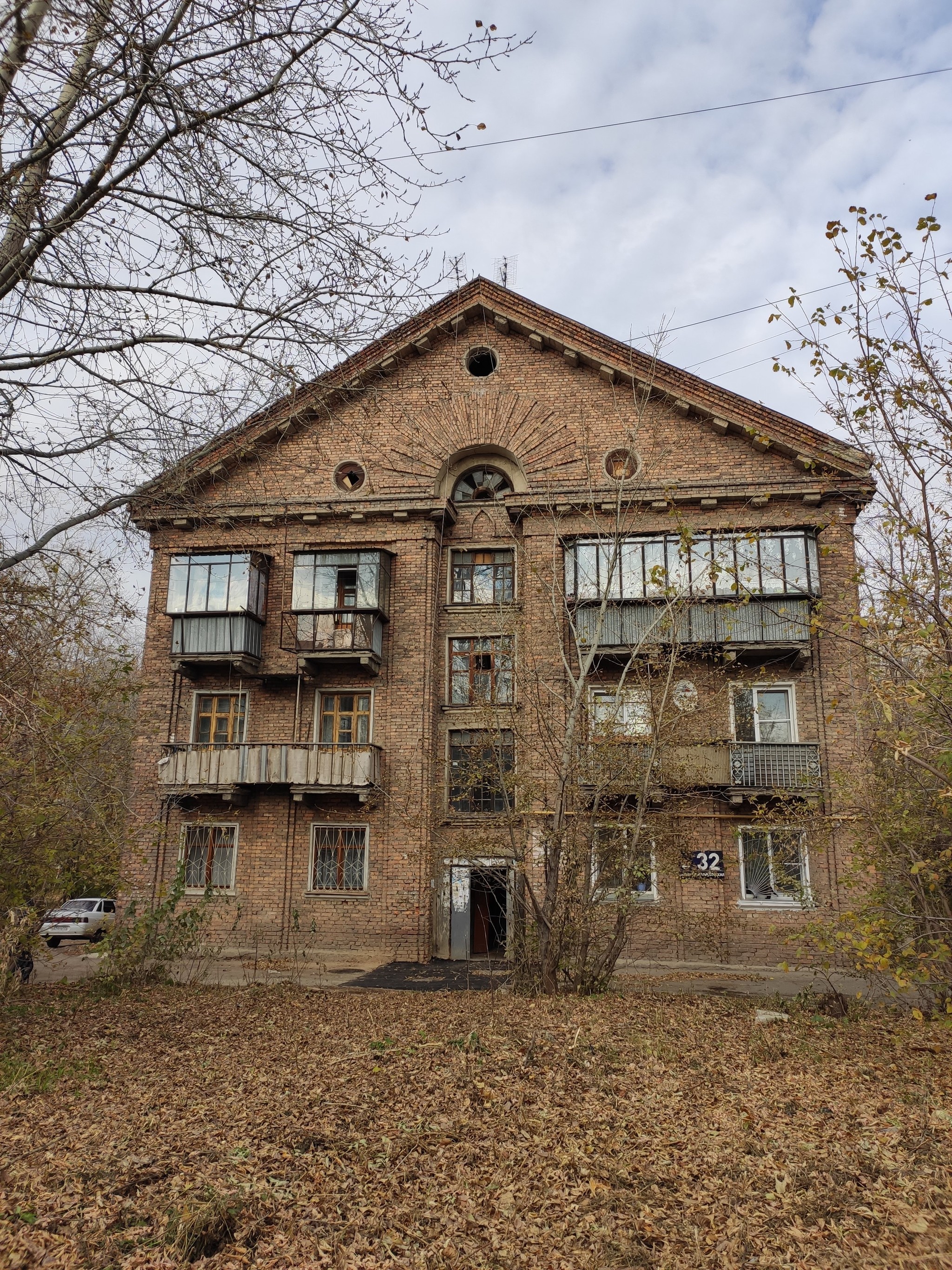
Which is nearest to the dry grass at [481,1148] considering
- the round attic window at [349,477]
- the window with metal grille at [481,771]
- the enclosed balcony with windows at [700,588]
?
the window with metal grille at [481,771]

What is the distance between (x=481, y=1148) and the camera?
6.07 m

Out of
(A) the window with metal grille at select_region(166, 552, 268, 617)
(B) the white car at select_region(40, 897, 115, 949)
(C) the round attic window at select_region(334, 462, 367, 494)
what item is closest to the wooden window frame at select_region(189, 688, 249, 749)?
(A) the window with metal grille at select_region(166, 552, 268, 617)

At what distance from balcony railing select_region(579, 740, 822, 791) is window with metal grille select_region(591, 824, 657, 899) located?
709mm

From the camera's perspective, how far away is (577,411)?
2258cm

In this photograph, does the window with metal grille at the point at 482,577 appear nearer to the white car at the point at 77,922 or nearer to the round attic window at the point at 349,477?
the round attic window at the point at 349,477

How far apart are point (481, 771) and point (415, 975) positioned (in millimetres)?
6803

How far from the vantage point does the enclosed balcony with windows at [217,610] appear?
21.5m

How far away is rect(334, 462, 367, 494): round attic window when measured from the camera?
23.2 meters

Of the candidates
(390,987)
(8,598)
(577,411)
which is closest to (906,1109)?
(8,598)

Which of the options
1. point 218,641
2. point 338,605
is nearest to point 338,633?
point 338,605

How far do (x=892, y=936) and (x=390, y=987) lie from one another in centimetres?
984

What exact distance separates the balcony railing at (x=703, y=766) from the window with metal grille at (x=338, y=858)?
7949mm

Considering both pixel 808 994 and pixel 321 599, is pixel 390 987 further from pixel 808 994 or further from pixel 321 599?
pixel 321 599

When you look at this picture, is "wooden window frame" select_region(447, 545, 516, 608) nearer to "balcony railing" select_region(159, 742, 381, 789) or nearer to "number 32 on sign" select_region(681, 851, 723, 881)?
"balcony railing" select_region(159, 742, 381, 789)
